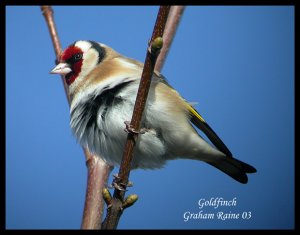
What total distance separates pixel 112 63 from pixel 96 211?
3.75 feet

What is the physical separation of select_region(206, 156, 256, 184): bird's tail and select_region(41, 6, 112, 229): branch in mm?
942

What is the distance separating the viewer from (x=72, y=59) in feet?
11.3

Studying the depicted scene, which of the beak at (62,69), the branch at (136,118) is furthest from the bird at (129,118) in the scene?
the branch at (136,118)

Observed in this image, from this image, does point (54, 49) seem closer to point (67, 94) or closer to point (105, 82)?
point (67, 94)

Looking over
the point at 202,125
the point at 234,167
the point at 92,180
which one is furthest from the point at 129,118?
the point at 234,167

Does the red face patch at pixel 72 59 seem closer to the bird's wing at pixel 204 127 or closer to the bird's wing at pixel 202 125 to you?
the bird's wing at pixel 202 125

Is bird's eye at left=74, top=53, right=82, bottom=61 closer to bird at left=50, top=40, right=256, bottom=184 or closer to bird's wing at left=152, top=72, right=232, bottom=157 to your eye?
bird at left=50, top=40, right=256, bottom=184

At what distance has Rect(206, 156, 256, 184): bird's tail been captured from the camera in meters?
3.40

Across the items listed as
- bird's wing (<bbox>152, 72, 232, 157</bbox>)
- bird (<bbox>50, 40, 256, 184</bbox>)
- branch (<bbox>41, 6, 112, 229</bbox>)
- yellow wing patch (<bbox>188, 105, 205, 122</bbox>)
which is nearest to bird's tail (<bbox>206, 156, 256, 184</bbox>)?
bird (<bbox>50, 40, 256, 184</bbox>)

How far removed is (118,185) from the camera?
2.08m

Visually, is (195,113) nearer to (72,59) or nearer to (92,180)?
(92,180)

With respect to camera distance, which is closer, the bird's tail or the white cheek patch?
the white cheek patch

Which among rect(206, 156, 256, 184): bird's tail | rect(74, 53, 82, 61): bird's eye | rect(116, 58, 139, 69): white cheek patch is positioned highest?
rect(74, 53, 82, 61): bird's eye

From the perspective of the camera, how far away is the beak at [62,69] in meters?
3.36
